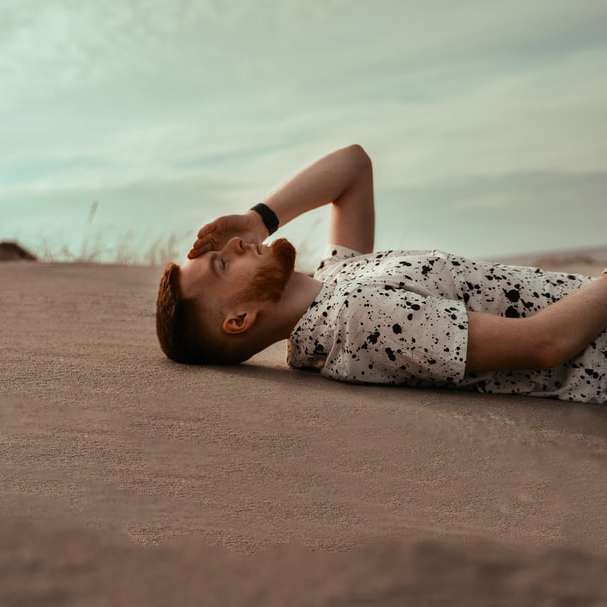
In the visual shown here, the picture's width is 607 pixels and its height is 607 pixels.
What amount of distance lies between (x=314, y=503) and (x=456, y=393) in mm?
919

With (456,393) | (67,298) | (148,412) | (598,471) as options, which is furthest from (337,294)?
(67,298)

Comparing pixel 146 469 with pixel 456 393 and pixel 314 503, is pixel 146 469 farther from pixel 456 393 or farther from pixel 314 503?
pixel 456 393

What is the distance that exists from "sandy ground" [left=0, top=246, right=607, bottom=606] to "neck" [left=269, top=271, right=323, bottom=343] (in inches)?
5.7

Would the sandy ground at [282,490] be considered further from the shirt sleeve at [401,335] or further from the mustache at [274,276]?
the mustache at [274,276]

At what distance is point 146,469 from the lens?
1.98 m

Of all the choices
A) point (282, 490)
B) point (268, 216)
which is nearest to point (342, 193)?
point (268, 216)

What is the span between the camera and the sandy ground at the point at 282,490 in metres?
1.63

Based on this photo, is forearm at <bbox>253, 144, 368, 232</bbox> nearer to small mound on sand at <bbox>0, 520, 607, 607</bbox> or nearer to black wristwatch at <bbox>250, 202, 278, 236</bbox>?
black wristwatch at <bbox>250, 202, 278, 236</bbox>

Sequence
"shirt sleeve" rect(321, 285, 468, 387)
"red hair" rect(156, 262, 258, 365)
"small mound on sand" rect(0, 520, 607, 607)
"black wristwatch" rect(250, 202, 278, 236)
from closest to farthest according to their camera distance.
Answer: "small mound on sand" rect(0, 520, 607, 607) → "shirt sleeve" rect(321, 285, 468, 387) → "red hair" rect(156, 262, 258, 365) → "black wristwatch" rect(250, 202, 278, 236)

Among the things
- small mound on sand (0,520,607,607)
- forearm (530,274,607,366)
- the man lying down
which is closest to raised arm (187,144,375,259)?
the man lying down

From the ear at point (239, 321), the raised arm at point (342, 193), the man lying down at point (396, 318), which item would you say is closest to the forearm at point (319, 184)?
the raised arm at point (342, 193)

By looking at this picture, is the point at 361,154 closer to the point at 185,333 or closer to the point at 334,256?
the point at 334,256

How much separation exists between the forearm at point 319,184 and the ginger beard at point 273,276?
0.48 metres

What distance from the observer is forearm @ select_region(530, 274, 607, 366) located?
2.53 meters
